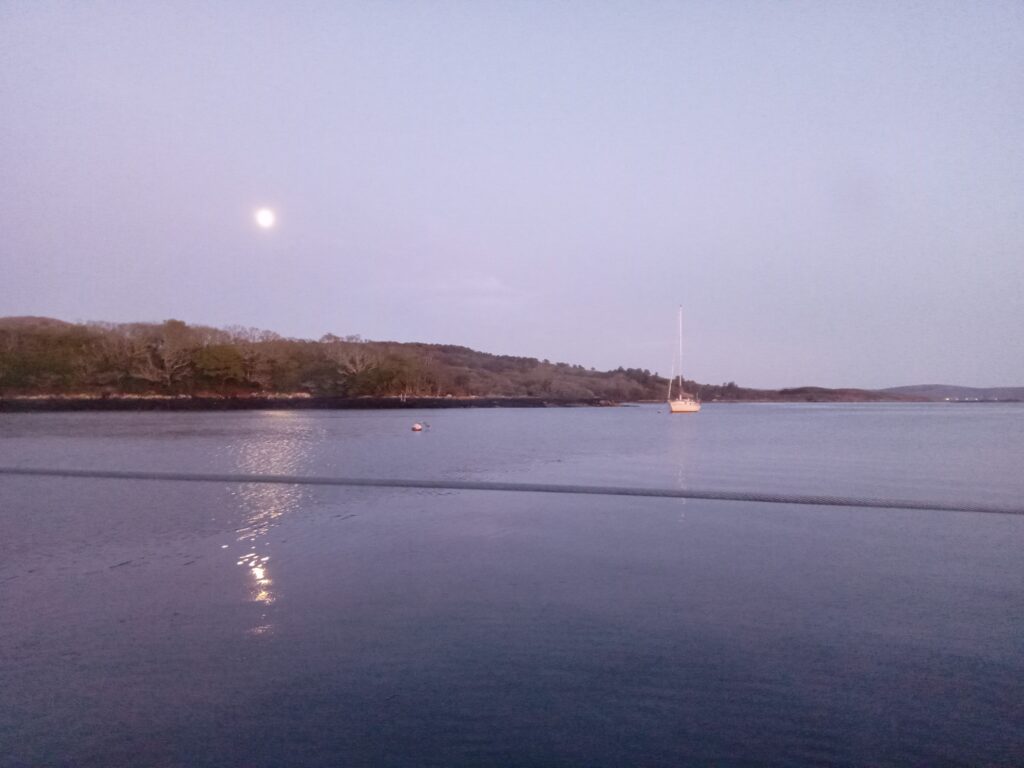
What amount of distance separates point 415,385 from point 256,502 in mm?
58988

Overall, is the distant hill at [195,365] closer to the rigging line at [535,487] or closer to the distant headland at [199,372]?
the distant headland at [199,372]

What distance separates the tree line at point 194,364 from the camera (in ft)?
190

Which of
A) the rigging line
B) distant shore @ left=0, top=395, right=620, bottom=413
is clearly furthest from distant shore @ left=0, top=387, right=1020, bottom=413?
the rigging line

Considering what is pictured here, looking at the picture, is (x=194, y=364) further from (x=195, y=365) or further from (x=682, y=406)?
(x=682, y=406)

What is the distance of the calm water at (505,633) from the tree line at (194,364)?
5199cm

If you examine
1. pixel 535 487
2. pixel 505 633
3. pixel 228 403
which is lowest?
pixel 505 633

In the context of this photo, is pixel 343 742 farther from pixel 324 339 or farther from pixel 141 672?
pixel 324 339

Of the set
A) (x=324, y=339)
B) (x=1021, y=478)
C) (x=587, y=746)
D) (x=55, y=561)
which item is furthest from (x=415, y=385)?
(x=587, y=746)

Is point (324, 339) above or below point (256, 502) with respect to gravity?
above

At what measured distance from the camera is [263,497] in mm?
12094

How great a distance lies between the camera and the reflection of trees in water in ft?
23.0

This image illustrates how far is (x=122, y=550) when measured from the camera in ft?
26.6

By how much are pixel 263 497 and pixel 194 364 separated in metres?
53.3

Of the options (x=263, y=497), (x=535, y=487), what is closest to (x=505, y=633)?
(x=263, y=497)
